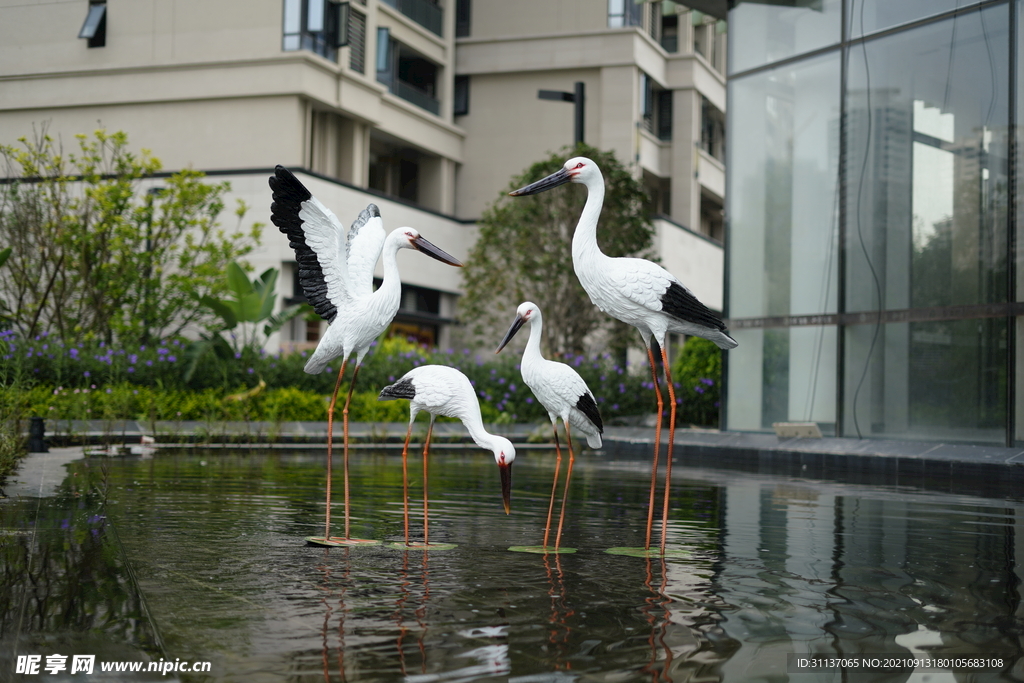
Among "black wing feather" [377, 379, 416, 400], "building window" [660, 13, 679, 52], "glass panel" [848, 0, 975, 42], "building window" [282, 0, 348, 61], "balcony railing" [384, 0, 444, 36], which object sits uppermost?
"building window" [660, 13, 679, 52]

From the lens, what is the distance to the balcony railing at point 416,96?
98.7ft

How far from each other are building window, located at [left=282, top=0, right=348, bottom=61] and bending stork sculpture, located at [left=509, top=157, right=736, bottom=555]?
2086 cm

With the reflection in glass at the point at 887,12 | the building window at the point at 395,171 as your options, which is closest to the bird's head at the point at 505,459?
the reflection in glass at the point at 887,12

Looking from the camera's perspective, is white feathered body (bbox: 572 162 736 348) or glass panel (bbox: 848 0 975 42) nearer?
white feathered body (bbox: 572 162 736 348)

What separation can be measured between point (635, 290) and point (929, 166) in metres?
10.4

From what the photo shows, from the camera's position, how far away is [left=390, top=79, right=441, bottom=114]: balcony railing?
98.7ft

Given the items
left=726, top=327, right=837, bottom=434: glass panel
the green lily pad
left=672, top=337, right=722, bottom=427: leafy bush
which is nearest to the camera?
the green lily pad

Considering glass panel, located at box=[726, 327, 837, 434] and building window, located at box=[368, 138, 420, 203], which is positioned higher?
building window, located at box=[368, 138, 420, 203]

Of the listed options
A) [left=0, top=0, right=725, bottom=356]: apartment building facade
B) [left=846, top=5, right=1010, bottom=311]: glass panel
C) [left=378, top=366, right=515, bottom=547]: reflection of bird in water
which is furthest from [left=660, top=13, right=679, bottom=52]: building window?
[left=378, top=366, right=515, bottom=547]: reflection of bird in water

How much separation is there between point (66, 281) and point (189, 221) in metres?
2.38

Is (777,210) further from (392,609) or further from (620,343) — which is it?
(392,609)

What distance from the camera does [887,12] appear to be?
1482cm

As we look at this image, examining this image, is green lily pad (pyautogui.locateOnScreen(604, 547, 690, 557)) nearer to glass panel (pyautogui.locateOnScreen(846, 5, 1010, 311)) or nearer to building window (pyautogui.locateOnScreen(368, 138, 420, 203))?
glass panel (pyautogui.locateOnScreen(846, 5, 1010, 311))


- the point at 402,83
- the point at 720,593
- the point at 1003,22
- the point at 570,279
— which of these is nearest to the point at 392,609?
the point at 720,593
